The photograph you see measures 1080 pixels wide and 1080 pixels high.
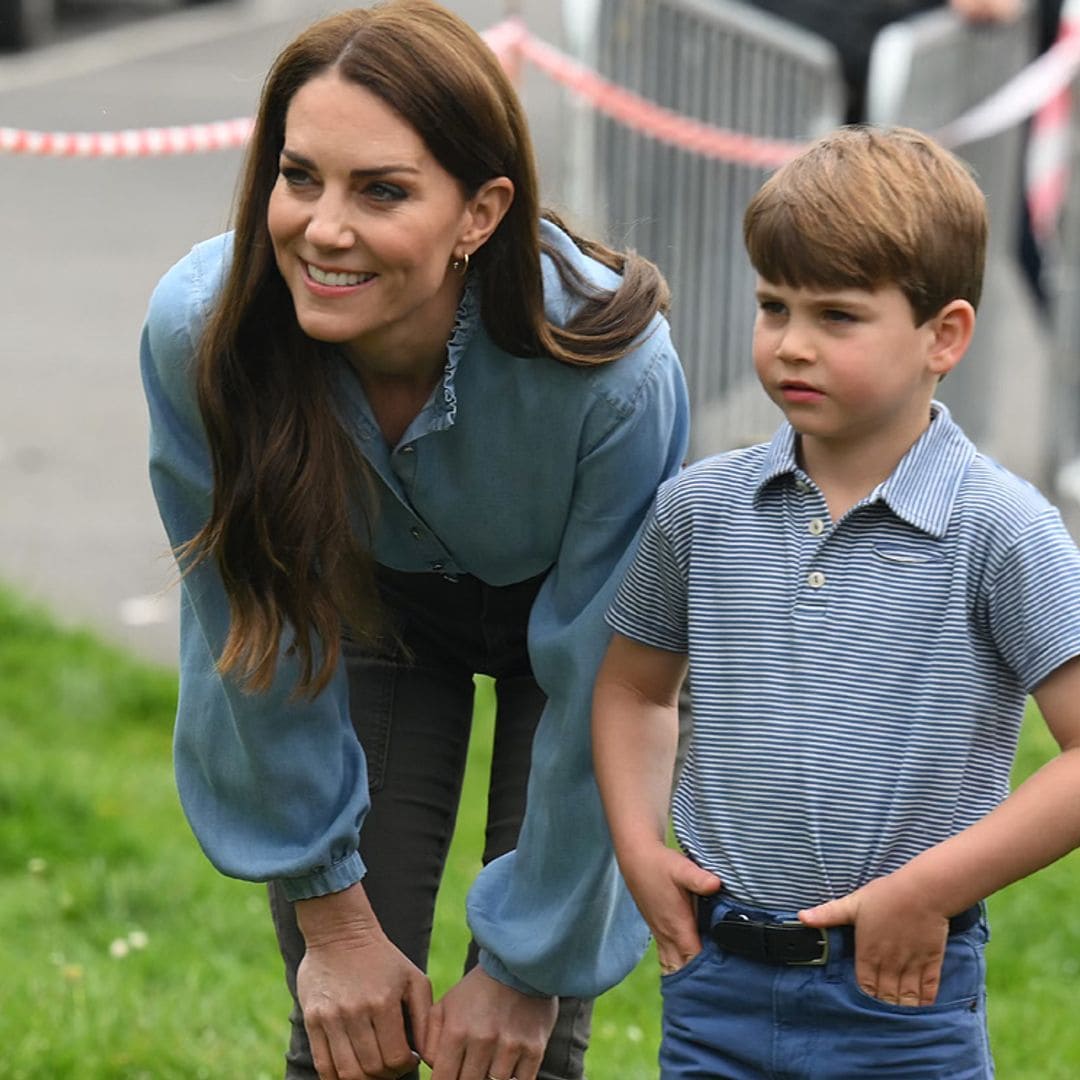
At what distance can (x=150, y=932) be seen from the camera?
444cm

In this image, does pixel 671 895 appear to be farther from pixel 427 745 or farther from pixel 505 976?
pixel 427 745

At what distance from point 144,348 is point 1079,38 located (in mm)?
5652

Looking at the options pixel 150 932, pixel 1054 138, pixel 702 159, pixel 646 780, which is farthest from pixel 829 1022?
pixel 1054 138

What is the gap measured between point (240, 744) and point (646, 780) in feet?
2.02

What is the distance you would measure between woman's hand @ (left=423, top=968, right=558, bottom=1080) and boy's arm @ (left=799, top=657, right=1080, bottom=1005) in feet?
2.14

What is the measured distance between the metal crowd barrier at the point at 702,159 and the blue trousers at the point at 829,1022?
3594mm

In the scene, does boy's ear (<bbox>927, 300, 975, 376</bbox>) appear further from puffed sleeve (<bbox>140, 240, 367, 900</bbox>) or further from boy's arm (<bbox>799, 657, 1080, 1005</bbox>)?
puffed sleeve (<bbox>140, 240, 367, 900</bbox>)

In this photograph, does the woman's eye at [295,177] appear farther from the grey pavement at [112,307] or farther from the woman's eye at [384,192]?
the grey pavement at [112,307]

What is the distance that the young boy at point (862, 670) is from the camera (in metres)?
2.39

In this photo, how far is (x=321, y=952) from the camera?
3.01 meters

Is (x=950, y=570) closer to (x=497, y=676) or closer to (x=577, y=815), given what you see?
(x=577, y=815)

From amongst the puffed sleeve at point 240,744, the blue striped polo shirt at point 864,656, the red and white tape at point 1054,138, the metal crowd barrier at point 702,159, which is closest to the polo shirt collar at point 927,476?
the blue striped polo shirt at point 864,656

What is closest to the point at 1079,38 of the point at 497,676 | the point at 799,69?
the point at 799,69

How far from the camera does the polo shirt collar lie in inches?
96.2
